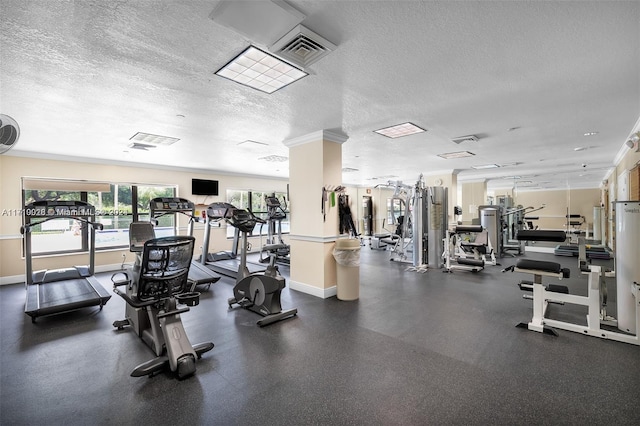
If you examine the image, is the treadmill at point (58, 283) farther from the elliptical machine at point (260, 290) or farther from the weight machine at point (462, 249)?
the weight machine at point (462, 249)

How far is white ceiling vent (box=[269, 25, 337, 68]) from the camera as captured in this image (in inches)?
72.3

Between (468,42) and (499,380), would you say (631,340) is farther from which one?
(468,42)

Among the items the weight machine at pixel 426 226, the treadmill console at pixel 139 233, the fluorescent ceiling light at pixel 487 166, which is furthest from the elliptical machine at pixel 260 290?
the fluorescent ceiling light at pixel 487 166

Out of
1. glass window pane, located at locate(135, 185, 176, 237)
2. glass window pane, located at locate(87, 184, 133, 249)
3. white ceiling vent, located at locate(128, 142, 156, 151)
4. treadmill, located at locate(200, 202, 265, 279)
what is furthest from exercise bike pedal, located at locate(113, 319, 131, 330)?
glass window pane, located at locate(87, 184, 133, 249)

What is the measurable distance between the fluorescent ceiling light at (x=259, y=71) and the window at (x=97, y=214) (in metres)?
4.92

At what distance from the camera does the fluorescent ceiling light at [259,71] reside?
216 cm

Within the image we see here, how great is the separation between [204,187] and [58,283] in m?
3.87

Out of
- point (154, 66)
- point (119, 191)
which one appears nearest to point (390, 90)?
point (154, 66)

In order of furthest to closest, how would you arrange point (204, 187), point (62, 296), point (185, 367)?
point (204, 187) → point (62, 296) → point (185, 367)

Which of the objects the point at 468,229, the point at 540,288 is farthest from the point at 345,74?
the point at 468,229

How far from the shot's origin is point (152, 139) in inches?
176

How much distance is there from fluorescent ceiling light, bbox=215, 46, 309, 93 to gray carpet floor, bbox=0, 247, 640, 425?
8.34ft

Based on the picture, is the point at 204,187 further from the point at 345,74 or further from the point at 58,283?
the point at 345,74

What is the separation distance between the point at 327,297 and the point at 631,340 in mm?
3317
